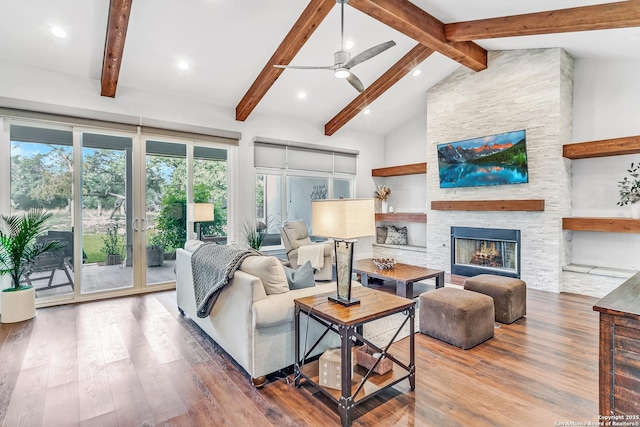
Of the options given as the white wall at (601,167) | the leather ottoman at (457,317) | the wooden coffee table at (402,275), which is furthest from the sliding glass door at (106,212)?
the white wall at (601,167)

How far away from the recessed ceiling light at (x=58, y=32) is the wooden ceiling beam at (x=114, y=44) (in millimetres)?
381

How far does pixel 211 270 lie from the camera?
2736 mm

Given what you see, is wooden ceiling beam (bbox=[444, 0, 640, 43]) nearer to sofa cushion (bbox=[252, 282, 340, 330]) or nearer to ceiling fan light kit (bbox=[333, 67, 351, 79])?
ceiling fan light kit (bbox=[333, 67, 351, 79])

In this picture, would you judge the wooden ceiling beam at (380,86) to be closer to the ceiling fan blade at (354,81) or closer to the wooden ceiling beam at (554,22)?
the wooden ceiling beam at (554,22)

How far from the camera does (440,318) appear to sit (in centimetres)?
304

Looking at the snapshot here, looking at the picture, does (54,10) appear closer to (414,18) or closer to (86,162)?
(86,162)

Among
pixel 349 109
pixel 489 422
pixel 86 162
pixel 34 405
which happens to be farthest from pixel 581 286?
pixel 86 162

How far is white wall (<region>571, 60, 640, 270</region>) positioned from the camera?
437cm

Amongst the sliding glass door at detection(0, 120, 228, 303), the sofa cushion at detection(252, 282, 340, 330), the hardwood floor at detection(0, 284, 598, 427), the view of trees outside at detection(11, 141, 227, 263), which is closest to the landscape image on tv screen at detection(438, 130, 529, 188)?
the hardwood floor at detection(0, 284, 598, 427)

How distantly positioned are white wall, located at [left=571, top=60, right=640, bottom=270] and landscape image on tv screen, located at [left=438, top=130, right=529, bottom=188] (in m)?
0.80

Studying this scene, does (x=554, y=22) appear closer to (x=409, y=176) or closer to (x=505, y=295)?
(x=505, y=295)

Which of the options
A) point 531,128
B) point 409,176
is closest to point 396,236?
point 409,176

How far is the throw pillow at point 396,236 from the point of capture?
23.4 feet

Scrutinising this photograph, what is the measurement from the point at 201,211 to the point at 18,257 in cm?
204
